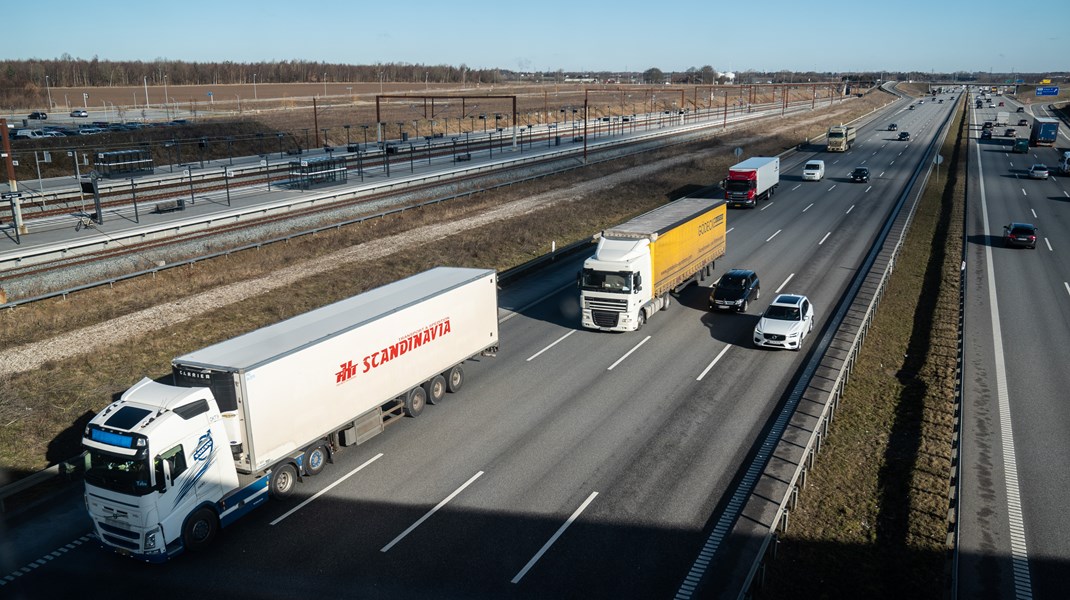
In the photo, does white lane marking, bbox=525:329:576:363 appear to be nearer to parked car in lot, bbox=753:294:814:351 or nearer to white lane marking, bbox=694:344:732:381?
white lane marking, bbox=694:344:732:381

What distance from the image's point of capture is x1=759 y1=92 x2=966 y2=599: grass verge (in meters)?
14.8

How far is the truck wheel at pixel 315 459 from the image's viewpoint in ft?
60.7

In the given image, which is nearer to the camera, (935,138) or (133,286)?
(133,286)

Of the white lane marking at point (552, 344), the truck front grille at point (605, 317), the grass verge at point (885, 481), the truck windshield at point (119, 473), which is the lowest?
the grass verge at point (885, 481)

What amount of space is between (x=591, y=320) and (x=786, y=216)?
3195 centimetres

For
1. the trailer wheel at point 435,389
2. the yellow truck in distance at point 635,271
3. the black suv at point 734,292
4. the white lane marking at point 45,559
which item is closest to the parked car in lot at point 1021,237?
the black suv at point 734,292

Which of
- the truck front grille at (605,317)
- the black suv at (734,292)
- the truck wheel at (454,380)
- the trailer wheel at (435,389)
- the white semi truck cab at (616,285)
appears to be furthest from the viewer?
the black suv at (734,292)

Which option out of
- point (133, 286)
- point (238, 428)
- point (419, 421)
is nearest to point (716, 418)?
point (419, 421)

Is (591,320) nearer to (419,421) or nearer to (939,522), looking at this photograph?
(419,421)

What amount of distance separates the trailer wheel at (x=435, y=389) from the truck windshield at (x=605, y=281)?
849cm

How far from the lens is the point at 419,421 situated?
2239 cm

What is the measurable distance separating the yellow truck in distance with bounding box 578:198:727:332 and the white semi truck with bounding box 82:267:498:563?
27.9ft

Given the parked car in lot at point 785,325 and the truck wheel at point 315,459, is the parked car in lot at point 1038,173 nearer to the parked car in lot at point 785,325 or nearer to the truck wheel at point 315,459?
the parked car in lot at point 785,325

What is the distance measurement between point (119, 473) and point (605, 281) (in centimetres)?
1894
